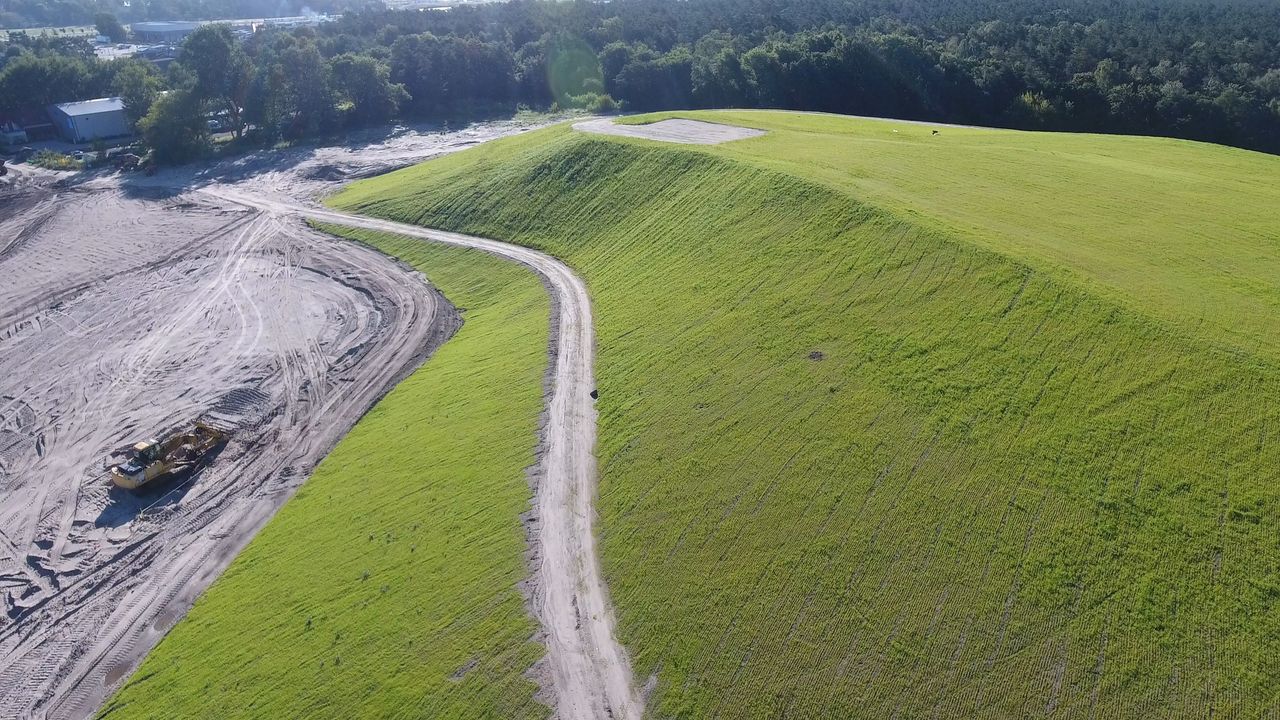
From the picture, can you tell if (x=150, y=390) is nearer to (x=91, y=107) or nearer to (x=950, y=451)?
(x=950, y=451)

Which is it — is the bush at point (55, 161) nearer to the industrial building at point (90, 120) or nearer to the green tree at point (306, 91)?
the industrial building at point (90, 120)

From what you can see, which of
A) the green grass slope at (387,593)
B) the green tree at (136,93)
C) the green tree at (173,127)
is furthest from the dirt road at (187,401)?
the green tree at (136,93)

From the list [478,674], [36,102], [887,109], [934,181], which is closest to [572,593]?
[478,674]

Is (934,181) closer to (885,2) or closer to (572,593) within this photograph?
(572,593)

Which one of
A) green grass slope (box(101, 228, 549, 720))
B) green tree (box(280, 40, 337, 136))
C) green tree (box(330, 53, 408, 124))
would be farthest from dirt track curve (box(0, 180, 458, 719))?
green tree (box(330, 53, 408, 124))

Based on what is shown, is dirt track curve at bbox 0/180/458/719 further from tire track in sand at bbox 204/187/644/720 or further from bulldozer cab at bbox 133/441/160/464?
tire track in sand at bbox 204/187/644/720
